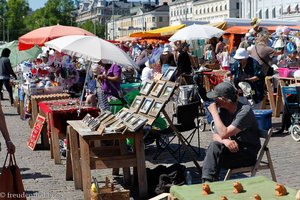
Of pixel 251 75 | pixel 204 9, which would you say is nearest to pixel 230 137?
pixel 251 75

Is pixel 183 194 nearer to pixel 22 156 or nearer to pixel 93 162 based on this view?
pixel 93 162

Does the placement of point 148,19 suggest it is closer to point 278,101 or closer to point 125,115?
point 278,101

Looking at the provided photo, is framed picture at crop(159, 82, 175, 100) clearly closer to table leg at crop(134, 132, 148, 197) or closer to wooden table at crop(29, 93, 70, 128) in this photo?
table leg at crop(134, 132, 148, 197)

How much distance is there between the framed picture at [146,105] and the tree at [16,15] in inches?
4408

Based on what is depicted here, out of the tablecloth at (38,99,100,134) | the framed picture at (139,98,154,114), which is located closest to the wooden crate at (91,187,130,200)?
the framed picture at (139,98,154,114)

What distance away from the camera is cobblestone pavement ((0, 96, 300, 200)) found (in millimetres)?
7188

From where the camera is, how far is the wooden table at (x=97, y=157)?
259 inches

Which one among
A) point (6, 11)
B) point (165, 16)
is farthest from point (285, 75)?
point (165, 16)

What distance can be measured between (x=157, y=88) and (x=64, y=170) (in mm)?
1933

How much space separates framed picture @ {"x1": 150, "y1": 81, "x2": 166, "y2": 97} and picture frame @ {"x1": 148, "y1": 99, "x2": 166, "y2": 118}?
0.13m

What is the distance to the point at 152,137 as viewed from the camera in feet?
29.9

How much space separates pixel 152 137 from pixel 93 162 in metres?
2.56

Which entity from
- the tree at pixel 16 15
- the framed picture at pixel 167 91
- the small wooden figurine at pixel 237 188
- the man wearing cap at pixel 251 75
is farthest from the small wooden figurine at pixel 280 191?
the tree at pixel 16 15

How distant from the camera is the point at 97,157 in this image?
22.1ft
